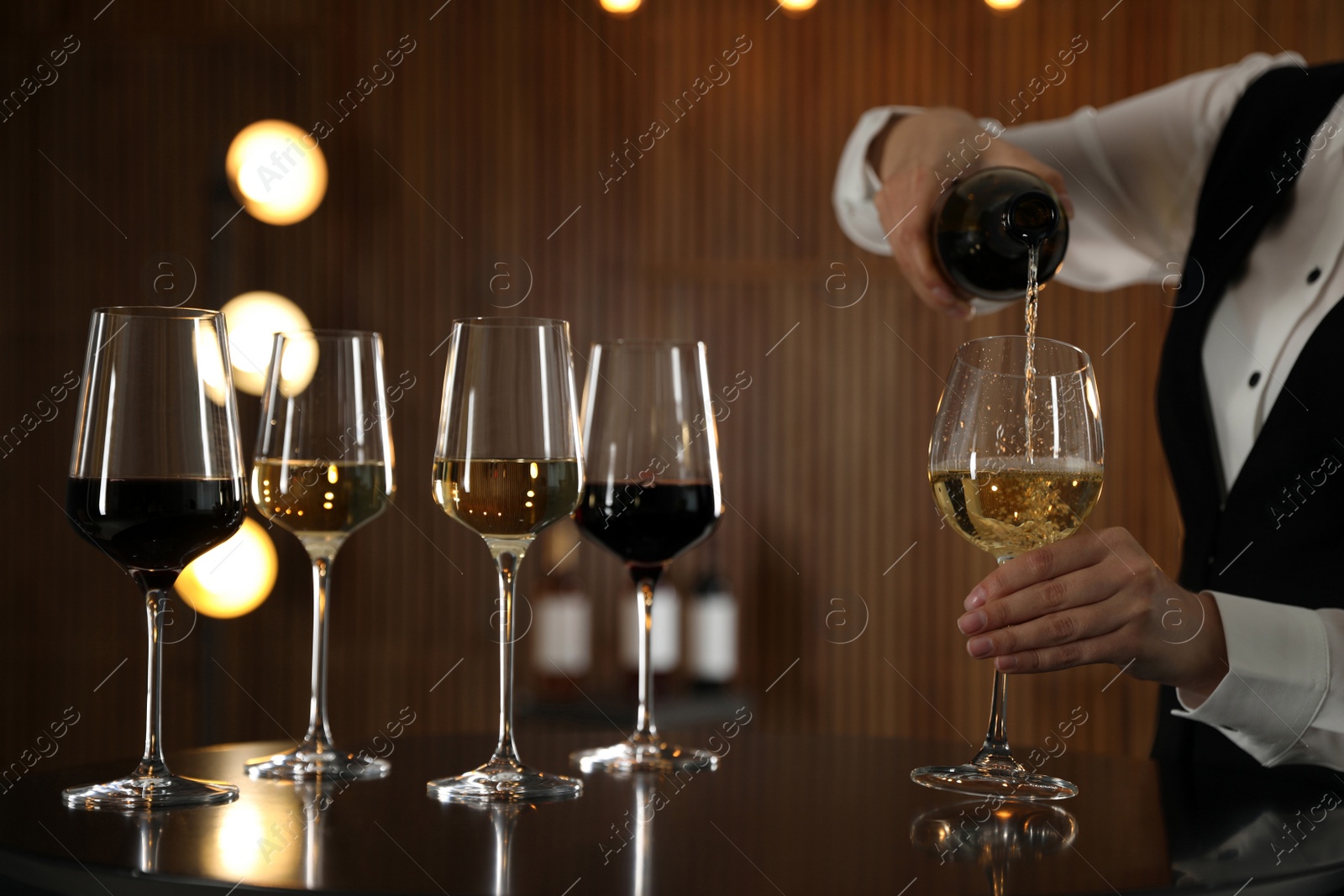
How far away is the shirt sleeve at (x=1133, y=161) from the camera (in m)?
1.69

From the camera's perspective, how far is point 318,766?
3.46 feet

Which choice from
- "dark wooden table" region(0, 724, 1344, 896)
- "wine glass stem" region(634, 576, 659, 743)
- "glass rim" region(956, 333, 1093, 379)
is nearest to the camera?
"dark wooden table" region(0, 724, 1344, 896)

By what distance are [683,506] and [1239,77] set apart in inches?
40.0

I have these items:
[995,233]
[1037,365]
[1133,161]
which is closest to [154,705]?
[1037,365]

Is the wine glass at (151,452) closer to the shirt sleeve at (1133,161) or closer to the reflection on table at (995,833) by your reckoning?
the reflection on table at (995,833)

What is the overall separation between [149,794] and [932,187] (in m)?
0.93

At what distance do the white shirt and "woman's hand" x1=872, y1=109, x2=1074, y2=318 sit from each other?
0.09m

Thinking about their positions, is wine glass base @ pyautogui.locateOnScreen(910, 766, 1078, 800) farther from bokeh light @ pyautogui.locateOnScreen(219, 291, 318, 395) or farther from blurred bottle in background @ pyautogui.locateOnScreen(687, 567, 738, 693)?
bokeh light @ pyautogui.locateOnScreen(219, 291, 318, 395)

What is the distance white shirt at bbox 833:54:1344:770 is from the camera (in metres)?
1.08

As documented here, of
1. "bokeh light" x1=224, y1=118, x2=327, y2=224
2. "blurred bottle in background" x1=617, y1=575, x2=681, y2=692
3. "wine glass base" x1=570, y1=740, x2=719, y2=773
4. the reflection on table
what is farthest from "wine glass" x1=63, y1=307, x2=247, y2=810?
"bokeh light" x1=224, y1=118, x2=327, y2=224

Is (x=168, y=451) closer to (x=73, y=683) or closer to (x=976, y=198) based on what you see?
(x=976, y=198)

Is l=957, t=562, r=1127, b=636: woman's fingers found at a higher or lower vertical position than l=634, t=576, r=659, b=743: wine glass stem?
higher

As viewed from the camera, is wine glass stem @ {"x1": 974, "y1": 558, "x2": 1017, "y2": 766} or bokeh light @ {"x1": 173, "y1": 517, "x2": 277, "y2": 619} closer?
wine glass stem @ {"x1": 974, "y1": 558, "x2": 1017, "y2": 766}

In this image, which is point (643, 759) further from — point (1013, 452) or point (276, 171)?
point (276, 171)
